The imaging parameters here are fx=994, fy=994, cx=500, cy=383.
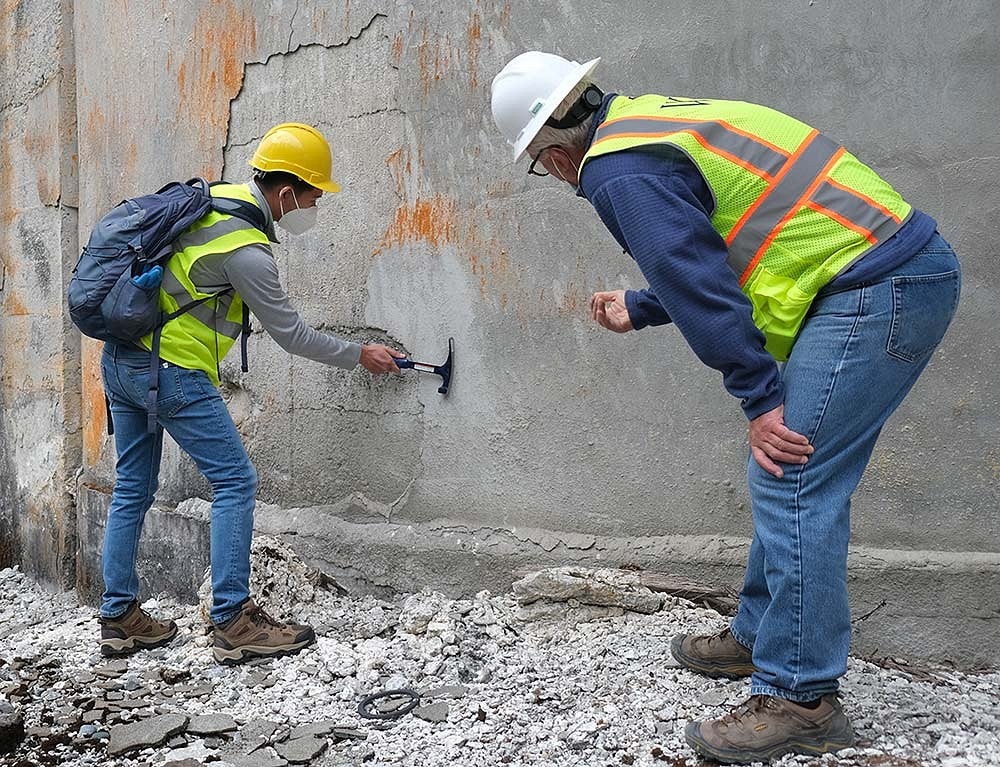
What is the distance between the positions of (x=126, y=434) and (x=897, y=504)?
99.1 inches

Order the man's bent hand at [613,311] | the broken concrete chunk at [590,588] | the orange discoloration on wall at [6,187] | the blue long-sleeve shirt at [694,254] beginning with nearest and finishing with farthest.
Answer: the blue long-sleeve shirt at [694,254], the man's bent hand at [613,311], the broken concrete chunk at [590,588], the orange discoloration on wall at [6,187]

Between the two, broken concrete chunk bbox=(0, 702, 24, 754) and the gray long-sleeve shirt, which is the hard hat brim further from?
broken concrete chunk bbox=(0, 702, 24, 754)

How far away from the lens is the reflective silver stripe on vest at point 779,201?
2158 millimetres

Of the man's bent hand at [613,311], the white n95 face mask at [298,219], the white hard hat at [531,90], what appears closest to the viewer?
the white hard hat at [531,90]

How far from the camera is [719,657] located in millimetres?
2750

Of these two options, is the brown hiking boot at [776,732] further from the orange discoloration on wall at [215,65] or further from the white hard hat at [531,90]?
the orange discoloration on wall at [215,65]

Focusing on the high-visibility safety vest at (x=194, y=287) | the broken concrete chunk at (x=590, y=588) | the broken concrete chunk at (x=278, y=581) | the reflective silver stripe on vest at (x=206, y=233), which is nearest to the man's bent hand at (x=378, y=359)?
the high-visibility safety vest at (x=194, y=287)

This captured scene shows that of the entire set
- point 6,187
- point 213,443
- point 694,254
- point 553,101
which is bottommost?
point 213,443

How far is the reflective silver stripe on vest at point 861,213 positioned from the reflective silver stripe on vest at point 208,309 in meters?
2.01

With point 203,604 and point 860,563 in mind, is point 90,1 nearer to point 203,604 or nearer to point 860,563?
point 203,604

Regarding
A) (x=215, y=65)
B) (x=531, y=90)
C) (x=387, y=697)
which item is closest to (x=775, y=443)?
(x=531, y=90)

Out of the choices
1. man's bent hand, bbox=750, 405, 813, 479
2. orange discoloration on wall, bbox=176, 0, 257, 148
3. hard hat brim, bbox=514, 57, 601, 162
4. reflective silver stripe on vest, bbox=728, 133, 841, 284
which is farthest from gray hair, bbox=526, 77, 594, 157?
orange discoloration on wall, bbox=176, 0, 257, 148

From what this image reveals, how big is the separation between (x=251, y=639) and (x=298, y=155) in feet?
5.33

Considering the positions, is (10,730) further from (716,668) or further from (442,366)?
(716,668)
